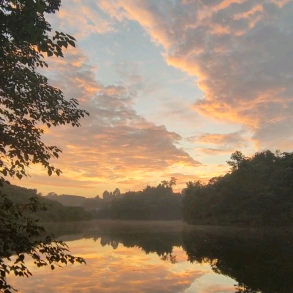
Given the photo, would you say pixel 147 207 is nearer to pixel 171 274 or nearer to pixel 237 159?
pixel 237 159

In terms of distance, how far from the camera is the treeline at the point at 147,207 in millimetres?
125000

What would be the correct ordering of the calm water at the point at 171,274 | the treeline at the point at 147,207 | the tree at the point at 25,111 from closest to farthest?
the tree at the point at 25,111
the calm water at the point at 171,274
the treeline at the point at 147,207

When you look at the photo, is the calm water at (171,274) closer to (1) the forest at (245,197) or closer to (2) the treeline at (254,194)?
(1) the forest at (245,197)

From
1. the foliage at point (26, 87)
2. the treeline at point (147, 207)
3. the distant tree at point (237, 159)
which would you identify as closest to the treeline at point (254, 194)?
the distant tree at point (237, 159)

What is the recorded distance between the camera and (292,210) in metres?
66.3

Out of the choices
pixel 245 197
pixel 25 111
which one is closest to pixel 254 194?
pixel 245 197

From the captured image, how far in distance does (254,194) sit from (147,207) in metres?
63.3

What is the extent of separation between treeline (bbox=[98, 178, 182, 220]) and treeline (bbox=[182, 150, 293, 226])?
140 feet

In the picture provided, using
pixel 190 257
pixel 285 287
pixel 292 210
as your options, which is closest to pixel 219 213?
pixel 292 210

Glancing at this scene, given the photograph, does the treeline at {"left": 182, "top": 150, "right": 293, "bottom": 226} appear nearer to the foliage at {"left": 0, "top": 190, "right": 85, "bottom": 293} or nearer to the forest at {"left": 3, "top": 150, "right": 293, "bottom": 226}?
the forest at {"left": 3, "top": 150, "right": 293, "bottom": 226}

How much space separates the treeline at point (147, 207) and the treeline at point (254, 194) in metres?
42.6

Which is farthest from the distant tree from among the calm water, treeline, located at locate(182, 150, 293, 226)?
the calm water

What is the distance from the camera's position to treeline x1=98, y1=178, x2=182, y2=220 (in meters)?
125

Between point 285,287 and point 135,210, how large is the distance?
11113cm
